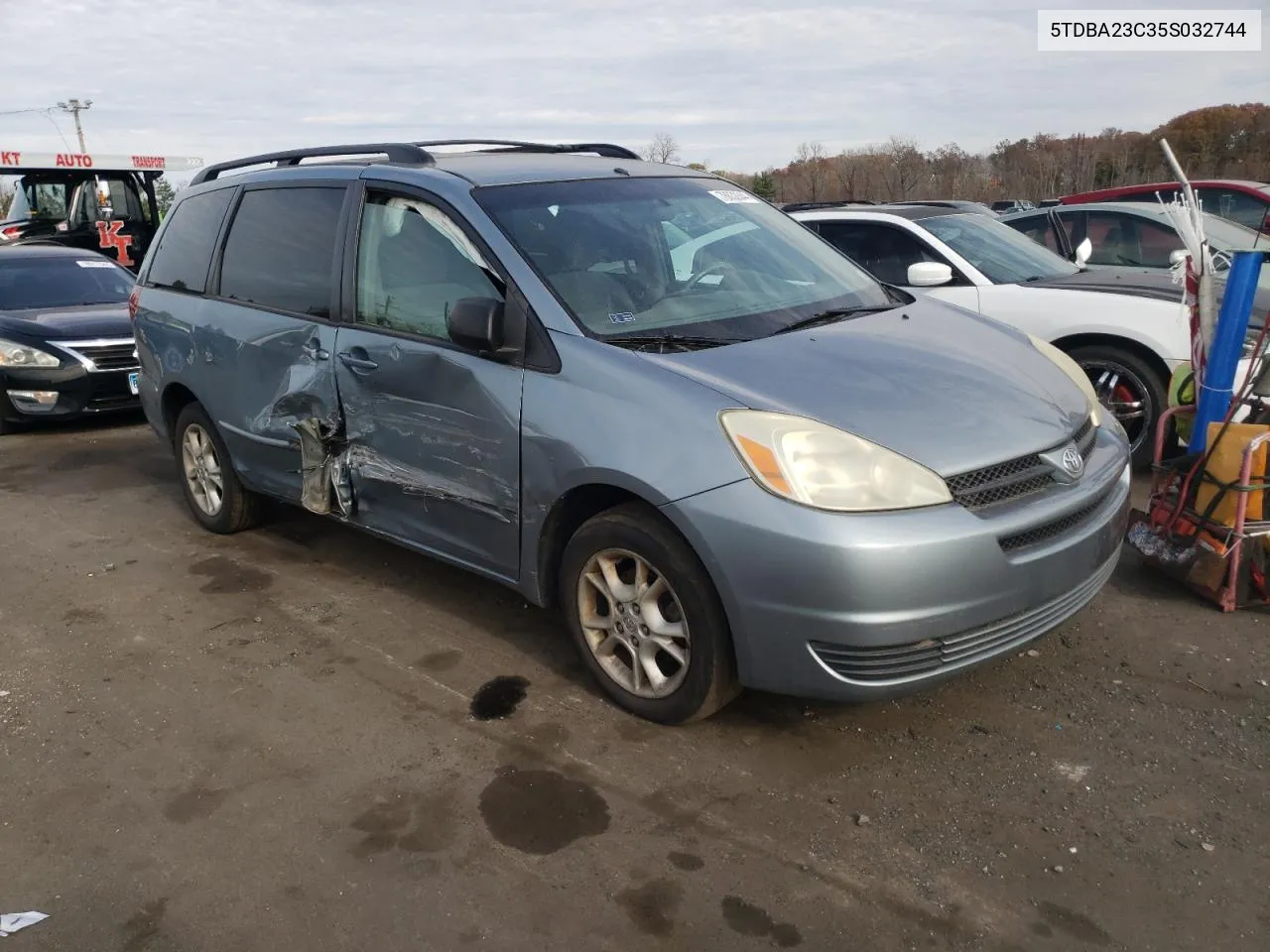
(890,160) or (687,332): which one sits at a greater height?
(890,160)

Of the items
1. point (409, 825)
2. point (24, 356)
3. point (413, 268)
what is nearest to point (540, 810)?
point (409, 825)

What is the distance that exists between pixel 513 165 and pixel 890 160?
3750 cm

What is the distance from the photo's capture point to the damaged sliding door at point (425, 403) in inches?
147

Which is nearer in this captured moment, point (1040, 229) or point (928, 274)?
point (928, 274)

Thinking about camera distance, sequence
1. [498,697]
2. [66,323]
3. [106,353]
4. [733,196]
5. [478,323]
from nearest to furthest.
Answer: [478,323] < [498,697] < [733,196] < [106,353] < [66,323]

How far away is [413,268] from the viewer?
4.16 metres

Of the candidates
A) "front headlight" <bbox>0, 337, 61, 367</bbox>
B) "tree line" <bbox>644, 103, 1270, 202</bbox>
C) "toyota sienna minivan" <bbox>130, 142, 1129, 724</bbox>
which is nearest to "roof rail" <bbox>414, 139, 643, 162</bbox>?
"toyota sienna minivan" <bbox>130, 142, 1129, 724</bbox>

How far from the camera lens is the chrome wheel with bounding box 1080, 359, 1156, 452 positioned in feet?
20.1

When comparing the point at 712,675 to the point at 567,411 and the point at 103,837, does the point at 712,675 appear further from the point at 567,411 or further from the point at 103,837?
the point at 103,837

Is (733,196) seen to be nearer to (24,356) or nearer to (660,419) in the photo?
(660,419)

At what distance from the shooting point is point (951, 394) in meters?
3.33

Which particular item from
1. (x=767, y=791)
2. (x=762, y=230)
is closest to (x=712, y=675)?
(x=767, y=791)

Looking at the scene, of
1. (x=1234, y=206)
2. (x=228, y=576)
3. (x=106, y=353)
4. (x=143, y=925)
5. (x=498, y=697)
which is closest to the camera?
(x=143, y=925)

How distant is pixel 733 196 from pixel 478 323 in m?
1.69
